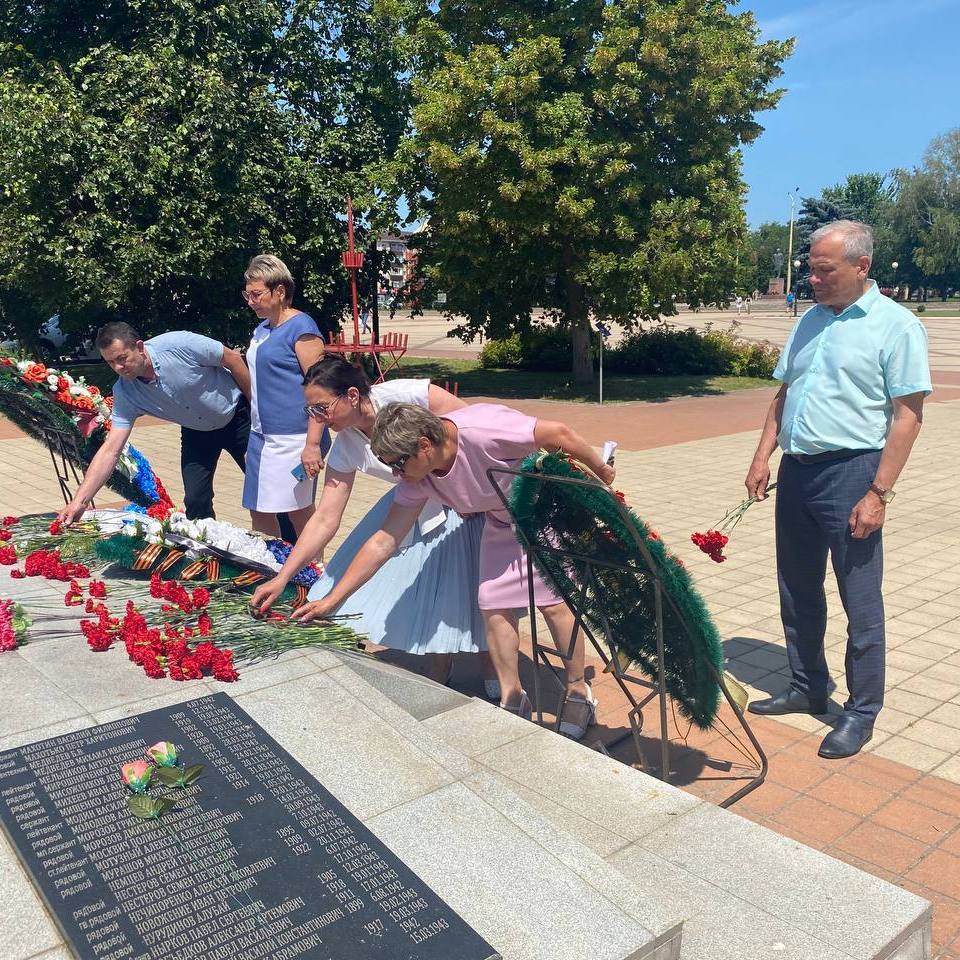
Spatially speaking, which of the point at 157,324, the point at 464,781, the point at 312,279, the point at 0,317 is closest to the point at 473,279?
the point at 312,279

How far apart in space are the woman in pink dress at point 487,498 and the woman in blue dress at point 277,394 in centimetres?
102

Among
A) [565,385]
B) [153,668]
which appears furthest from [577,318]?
[153,668]

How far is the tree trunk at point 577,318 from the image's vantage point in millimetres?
17297

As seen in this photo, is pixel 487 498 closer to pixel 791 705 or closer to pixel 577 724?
pixel 577 724

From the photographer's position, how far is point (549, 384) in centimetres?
1941

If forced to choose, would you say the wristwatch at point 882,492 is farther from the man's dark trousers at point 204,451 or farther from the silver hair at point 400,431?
the man's dark trousers at point 204,451

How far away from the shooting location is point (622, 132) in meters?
16.4

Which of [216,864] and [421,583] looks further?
[421,583]

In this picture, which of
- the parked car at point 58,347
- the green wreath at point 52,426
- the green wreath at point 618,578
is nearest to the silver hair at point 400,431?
the green wreath at point 618,578

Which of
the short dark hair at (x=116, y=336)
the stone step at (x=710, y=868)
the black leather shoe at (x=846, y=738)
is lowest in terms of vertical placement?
the black leather shoe at (x=846, y=738)

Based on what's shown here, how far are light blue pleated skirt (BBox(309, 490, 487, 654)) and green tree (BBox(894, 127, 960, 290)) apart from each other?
6517 cm

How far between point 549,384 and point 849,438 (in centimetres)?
1597

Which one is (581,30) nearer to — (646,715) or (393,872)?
(646,715)

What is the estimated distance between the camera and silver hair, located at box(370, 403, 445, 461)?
310 centimetres
